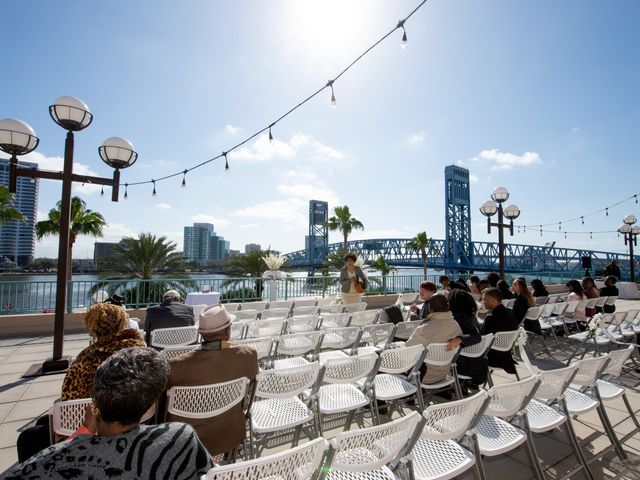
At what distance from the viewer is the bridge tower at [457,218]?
195 feet

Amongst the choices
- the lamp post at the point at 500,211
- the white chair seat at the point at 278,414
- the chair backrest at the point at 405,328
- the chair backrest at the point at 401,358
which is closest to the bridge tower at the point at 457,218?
the lamp post at the point at 500,211

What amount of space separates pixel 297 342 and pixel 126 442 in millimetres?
2282

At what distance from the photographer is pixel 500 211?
27.0 ft

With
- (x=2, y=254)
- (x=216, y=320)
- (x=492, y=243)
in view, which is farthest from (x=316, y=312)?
(x=492, y=243)

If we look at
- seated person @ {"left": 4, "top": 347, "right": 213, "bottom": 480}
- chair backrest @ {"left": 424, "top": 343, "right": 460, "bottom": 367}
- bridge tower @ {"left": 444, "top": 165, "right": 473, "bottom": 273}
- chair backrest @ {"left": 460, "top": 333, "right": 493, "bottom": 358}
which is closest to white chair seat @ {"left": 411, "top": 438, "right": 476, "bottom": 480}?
chair backrest @ {"left": 424, "top": 343, "right": 460, "bottom": 367}

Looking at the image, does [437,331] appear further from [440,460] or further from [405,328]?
[440,460]

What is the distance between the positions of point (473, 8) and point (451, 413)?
469 centimetres

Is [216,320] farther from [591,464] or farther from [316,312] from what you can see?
[316,312]

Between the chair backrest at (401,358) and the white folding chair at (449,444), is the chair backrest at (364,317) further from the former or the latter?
the white folding chair at (449,444)

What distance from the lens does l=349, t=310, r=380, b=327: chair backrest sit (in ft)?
16.0

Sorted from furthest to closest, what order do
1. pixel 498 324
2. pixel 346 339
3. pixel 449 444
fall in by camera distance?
pixel 346 339, pixel 498 324, pixel 449 444

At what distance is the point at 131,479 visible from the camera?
108 centimetres

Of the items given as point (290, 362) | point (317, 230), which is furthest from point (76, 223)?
point (317, 230)

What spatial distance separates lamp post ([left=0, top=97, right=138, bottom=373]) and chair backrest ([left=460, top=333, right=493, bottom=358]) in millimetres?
4764
